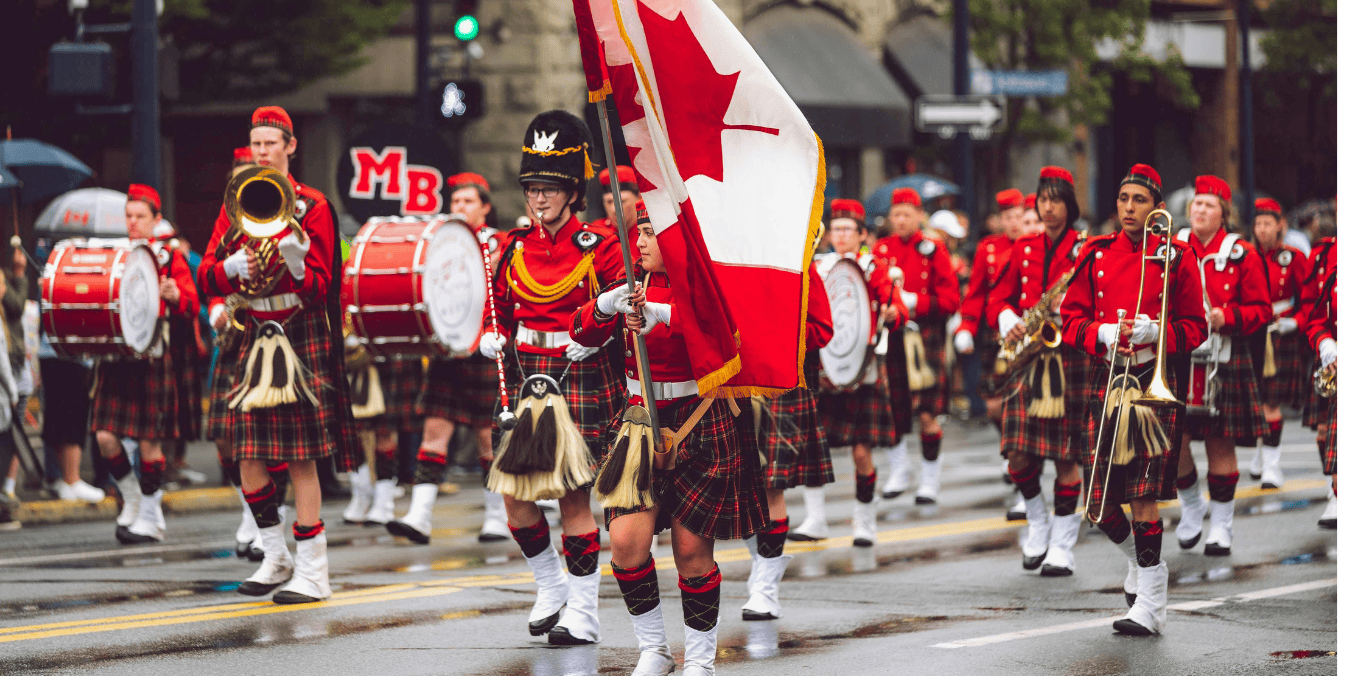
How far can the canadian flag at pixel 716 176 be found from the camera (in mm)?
5527

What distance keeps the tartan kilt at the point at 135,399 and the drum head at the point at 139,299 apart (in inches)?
10.4

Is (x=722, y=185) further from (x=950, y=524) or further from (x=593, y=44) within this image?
(x=950, y=524)

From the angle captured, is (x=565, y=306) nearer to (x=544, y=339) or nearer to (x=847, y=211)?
(x=544, y=339)

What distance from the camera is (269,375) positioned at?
7.89 metres

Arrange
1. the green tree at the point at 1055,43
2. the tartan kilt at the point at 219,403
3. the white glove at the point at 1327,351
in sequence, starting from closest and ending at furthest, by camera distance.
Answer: the white glove at the point at 1327,351 < the tartan kilt at the point at 219,403 < the green tree at the point at 1055,43

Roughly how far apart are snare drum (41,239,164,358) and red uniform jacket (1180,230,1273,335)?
5.71m

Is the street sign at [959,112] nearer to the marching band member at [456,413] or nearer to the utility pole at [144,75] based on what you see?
the utility pole at [144,75]

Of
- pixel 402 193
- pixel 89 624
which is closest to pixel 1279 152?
pixel 402 193

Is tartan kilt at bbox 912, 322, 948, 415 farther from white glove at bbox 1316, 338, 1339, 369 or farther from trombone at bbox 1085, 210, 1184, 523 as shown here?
trombone at bbox 1085, 210, 1184, 523

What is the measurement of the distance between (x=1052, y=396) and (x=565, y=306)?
115 inches

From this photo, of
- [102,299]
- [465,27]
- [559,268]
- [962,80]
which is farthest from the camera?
[962,80]

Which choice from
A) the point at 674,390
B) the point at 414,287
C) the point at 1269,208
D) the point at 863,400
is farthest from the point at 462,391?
the point at 1269,208

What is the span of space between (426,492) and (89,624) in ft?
9.36

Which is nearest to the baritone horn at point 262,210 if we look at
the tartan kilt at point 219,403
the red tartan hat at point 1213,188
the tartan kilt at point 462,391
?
the tartan kilt at point 219,403
